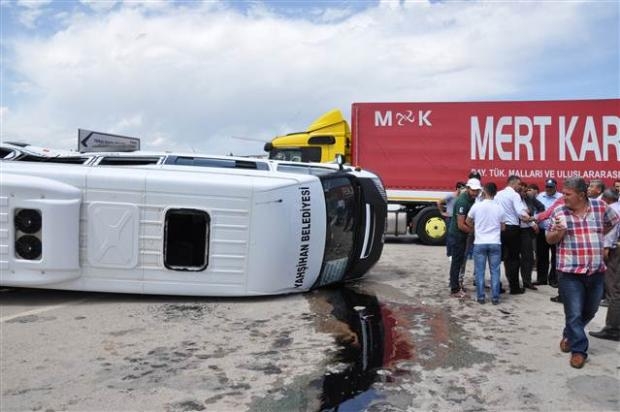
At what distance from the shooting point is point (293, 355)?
4.62 metres

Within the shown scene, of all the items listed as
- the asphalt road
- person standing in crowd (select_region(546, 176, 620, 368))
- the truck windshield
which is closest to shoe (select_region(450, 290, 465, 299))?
the asphalt road

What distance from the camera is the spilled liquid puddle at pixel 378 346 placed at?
3.96 metres

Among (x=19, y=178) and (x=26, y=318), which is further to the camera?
(x=19, y=178)

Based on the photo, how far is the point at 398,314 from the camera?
611 centimetres

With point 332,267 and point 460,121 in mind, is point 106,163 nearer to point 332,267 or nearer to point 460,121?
point 332,267

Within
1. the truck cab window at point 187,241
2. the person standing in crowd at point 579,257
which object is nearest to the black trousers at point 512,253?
the person standing in crowd at point 579,257

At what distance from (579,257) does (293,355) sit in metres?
2.60

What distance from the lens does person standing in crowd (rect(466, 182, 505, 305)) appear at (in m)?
6.64

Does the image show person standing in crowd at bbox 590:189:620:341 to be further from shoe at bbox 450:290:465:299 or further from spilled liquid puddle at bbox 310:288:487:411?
shoe at bbox 450:290:465:299

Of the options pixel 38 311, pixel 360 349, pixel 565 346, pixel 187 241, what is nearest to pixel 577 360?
pixel 565 346

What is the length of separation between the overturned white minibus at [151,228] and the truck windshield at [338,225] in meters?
0.45

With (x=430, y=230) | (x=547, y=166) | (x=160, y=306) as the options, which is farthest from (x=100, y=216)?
(x=547, y=166)

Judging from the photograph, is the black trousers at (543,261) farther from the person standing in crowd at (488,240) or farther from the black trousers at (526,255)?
the person standing in crowd at (488,240)

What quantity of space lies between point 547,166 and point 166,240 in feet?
31.2
